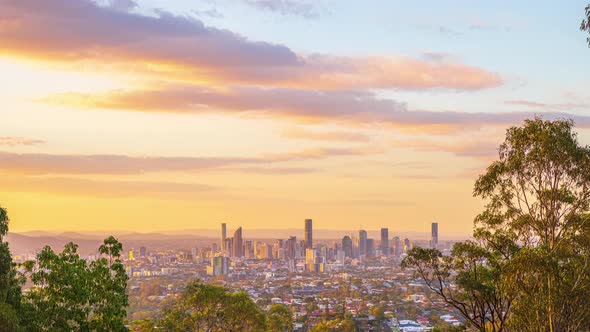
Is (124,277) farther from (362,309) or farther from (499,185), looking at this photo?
(362,309)

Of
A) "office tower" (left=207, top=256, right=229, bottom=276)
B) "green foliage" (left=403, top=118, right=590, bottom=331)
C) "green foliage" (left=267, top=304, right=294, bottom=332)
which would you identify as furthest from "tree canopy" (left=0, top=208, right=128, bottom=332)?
"office tower" (left=207, top=256, right=229, bottom=276)

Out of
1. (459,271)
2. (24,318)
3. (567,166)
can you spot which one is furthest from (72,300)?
(567,166)

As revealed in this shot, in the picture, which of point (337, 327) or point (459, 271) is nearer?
point (459, 271)

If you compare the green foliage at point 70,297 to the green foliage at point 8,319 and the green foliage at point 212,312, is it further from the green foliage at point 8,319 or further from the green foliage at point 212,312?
the green foliage at point 212,312

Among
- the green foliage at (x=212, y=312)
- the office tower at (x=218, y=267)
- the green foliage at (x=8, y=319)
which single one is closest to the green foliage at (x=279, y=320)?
the green foliage at (x=212, y=312)

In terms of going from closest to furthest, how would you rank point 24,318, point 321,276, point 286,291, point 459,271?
1. point 24,318
2. point 459,271
3. point 286,291
4. point 321,276

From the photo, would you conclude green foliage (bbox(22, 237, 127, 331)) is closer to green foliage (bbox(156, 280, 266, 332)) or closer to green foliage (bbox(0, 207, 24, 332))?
green foliage (bbox(0, 207, 24, 332))

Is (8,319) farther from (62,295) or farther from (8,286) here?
(62,295)

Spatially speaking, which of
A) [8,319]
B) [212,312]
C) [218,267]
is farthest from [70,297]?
[218,267]
